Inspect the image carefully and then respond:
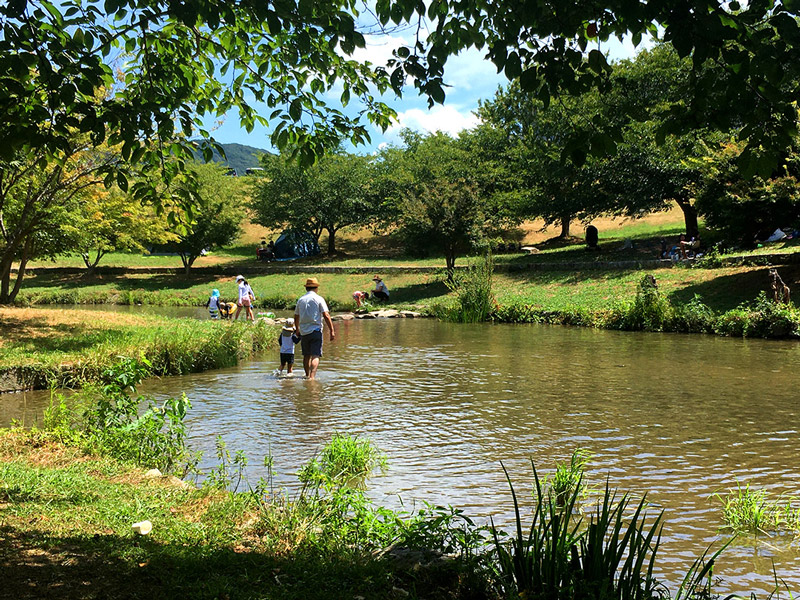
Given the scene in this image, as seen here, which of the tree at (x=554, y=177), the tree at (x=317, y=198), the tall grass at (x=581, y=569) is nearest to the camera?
the tall grass at (x=581, y=569)

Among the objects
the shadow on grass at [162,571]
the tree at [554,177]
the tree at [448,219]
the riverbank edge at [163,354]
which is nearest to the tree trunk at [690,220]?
the tree at [554,177]

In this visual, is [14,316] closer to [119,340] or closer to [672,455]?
[119,340]

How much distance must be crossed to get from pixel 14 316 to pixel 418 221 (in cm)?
2130

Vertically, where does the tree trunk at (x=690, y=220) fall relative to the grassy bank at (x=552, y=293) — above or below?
above

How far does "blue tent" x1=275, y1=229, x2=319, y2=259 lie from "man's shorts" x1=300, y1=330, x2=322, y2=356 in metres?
41.9

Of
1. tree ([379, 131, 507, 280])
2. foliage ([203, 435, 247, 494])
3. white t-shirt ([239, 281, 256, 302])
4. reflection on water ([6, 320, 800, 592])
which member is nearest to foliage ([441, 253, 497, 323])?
tree ([379, 131, 507, 280])

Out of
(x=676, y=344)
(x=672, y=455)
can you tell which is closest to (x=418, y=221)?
(x=676, y=344)

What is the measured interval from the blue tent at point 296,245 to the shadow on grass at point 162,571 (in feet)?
166

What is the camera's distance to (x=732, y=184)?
76.1 feet

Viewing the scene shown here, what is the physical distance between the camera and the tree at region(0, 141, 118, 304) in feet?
51.4

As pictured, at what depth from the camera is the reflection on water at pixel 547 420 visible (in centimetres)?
669

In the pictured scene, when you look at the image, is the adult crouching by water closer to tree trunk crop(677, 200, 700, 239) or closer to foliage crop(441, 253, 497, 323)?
foliage crop(441, 253, 497, 323)

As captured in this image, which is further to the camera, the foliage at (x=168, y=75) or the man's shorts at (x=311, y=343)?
the man's shorts at (x=311, y=343)

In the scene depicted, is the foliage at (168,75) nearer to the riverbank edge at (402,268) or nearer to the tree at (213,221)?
the riverbank edge at (402,268)
